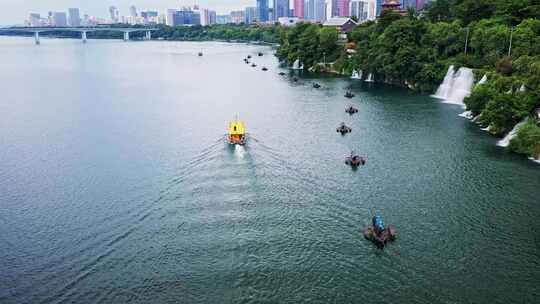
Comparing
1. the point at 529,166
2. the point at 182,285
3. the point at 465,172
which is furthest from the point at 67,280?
the point at 529,166

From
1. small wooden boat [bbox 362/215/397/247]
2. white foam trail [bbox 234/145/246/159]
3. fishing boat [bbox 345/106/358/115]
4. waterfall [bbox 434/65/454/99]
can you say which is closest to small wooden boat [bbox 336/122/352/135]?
fishing boat [bbox 345/106/358/115]

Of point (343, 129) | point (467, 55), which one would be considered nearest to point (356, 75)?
point (467, 55)

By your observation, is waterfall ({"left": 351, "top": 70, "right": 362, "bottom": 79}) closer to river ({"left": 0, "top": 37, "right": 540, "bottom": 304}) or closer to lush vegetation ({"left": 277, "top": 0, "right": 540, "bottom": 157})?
lush vegetation ({"left": 277, "top": 0, "right": 540, "bottom": 157})

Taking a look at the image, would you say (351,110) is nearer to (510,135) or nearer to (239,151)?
(510,135)

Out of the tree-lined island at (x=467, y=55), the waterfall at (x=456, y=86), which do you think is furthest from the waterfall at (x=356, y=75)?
the waterfall at (x=456, y=86)

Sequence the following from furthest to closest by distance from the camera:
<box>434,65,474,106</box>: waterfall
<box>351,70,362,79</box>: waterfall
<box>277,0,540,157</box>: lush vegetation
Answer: <box>351,70,362,79</box>: waterfall, <box>434,65,474,106</box>: waterfall, <box>277,0,540,157</box>: lush vegetation

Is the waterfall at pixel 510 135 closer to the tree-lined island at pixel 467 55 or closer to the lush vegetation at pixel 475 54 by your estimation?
the tree-lined island at pixel 467 55
